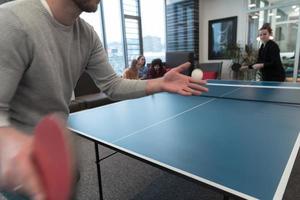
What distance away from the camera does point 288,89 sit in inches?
103

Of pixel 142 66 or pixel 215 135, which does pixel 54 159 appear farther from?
pixel 142 66

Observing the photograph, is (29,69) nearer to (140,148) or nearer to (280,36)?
(140,148)

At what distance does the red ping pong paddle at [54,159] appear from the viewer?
9.9 inches

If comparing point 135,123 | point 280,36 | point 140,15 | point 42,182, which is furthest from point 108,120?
point 280,36

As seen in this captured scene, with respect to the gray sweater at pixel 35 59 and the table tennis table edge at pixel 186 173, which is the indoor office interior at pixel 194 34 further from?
the gray sweater at pixel 35 59

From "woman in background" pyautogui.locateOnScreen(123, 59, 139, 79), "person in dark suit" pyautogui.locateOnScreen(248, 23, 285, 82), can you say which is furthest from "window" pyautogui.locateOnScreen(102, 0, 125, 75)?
"person in dark suit" pyautogui.locateOnScreen(248, 23, 285, 82)

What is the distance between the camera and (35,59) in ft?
2.78

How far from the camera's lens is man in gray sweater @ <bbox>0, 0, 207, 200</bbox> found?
713mm

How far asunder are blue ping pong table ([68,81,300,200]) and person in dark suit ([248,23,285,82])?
1.32 m

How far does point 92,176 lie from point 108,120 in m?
0.98

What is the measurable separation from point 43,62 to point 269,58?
356 cm

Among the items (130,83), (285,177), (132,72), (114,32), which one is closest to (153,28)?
(114,32)

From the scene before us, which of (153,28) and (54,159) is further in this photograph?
(153,28)

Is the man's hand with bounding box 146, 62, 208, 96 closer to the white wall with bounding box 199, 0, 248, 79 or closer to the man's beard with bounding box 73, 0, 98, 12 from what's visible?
the man's beard with bounding box 73, 0, 98, 12
